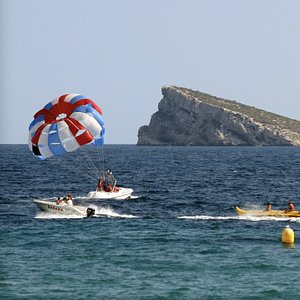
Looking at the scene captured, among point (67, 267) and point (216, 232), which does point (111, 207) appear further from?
point (67, 267)

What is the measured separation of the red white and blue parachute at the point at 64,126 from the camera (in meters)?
55.3

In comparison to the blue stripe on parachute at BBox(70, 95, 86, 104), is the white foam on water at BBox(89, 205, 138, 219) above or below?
below

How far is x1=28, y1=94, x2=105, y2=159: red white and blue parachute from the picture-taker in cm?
5534

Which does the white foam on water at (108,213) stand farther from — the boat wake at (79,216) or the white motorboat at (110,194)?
the white motorboat at (110,194)

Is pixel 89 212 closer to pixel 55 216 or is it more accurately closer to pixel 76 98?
pixel 55 216

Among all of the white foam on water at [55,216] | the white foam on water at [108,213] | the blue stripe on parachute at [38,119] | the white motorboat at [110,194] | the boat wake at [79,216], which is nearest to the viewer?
the white foam on water at [55,216]

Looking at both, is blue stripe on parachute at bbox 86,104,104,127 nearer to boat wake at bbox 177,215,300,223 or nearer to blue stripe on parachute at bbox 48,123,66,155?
blue stripe on parachute at bbox 48,123,66,155

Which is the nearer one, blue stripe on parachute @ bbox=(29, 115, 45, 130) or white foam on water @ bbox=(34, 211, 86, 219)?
white foam on water @ bbox=(34, 211, 86, 219)

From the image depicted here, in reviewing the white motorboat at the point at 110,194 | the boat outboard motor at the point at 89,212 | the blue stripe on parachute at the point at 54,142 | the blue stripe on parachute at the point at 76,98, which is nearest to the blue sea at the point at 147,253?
the boat outboard motor at the point at 89,212

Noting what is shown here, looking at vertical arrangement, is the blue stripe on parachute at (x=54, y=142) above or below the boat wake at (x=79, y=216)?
above

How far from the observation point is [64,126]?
182ft

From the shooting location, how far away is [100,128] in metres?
57.2

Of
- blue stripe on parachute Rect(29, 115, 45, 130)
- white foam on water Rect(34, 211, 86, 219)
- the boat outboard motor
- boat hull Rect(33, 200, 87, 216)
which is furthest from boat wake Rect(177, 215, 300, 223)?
blue stripe on parachute Rect(29, 115, 45, 130)

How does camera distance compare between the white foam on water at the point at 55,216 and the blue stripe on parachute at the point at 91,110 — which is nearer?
the white foam on water at the point at 55,216
